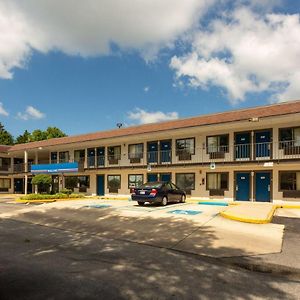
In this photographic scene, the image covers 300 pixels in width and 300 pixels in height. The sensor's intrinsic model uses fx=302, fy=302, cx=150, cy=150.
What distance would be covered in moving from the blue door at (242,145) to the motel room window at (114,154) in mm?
12619

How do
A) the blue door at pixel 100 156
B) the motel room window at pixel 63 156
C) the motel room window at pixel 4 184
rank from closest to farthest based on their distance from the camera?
the blue door at pixel 100 156 < the motel room window at pixel 63 156 < the motel room window at pixel 4 184

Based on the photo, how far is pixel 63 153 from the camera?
121ft

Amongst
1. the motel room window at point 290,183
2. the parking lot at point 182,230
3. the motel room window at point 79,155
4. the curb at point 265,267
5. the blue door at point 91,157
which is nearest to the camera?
the curb at point 265,267

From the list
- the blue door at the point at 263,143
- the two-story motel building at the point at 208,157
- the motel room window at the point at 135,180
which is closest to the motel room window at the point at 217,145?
the two-story motel building at the point at 208,157

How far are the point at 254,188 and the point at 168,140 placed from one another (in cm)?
866

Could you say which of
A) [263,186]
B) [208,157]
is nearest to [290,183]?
[263,186]

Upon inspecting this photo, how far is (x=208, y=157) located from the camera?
24625 millimetres

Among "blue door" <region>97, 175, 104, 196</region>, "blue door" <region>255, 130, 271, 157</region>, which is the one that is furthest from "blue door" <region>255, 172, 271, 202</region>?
"blue door" <region>97, 175, 104, 196</region>

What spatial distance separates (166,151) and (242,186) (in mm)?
7494

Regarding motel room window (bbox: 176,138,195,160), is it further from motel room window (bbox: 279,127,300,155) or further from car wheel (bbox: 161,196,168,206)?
car wheel (bbox: 161,196,168,206)

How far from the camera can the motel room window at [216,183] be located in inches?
945

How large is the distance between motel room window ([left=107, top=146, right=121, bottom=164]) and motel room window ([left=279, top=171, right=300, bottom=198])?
15.8 meters

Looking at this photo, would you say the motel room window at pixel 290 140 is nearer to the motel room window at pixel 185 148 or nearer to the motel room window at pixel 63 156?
the motel room window at pixel 185 148

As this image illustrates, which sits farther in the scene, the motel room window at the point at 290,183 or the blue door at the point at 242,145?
the blue door at the point at 242,145
